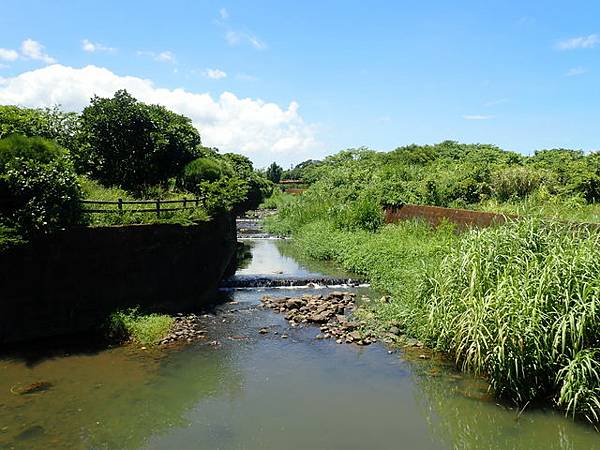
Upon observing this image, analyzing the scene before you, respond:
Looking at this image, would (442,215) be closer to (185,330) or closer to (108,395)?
(185,330)

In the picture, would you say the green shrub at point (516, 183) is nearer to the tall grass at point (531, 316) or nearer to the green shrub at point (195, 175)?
the green shrub at point (195, 175)

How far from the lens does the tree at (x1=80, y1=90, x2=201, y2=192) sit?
18766 millimetres

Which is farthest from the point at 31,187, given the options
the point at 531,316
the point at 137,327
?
the point at 531,316

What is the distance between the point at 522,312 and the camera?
809 centimetres

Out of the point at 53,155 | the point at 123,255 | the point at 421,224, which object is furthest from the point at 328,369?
the point at 421,224

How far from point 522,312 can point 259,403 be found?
4.65 m

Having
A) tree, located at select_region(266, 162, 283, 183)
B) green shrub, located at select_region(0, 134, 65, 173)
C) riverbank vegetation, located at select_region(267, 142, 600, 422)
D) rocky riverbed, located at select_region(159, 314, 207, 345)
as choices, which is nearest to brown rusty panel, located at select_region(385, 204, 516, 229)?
riverbank vegetation, located at select_region(267, 142, 600, 422)

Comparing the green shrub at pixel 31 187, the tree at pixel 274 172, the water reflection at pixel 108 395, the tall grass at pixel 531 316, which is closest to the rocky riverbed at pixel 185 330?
the water reflection at pixel 108 395

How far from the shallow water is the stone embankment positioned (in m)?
0.56

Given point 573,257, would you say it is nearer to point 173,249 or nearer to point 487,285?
point 487,285

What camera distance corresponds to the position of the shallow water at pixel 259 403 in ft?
24.6

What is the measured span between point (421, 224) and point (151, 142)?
11.7 metres

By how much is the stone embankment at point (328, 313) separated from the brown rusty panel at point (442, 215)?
5.05m

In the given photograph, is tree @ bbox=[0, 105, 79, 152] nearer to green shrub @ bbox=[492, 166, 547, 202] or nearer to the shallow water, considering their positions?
the shallow water
